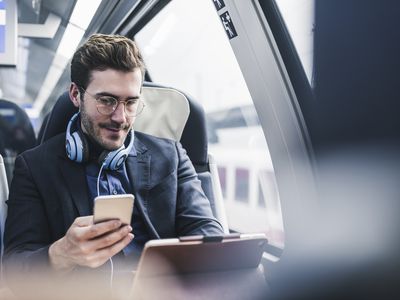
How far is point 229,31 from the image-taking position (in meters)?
1.94

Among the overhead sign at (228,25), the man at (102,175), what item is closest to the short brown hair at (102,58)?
the man at (102,175)

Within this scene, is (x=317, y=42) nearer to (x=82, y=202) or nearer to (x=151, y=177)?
(x=151, y=177)

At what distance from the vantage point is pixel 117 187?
1826 mm

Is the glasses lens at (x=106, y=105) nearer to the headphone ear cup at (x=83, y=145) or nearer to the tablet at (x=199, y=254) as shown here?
the headphone ear cup at (x=83, y=145)

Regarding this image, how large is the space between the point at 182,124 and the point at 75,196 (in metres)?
0.64

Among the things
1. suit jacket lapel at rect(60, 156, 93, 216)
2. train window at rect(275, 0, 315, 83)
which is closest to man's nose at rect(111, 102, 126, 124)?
suit jacket lapel at rect(60, 156, 93, 216)

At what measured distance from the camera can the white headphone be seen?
174cm

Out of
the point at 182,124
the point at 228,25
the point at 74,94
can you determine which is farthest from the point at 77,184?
the point at 228,25

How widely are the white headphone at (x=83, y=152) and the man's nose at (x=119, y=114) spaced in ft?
0.36

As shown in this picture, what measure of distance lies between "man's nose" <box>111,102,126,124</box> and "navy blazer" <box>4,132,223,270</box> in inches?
8.1

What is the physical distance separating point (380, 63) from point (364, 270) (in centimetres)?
66

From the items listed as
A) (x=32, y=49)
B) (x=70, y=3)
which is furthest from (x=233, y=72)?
(x=32, y=49)

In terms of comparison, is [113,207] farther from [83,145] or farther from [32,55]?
[32,55]

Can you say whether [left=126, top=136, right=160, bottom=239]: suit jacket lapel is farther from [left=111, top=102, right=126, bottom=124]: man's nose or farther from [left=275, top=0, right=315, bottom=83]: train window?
[left=275, top=0, right=315, bottom=83]: train window
